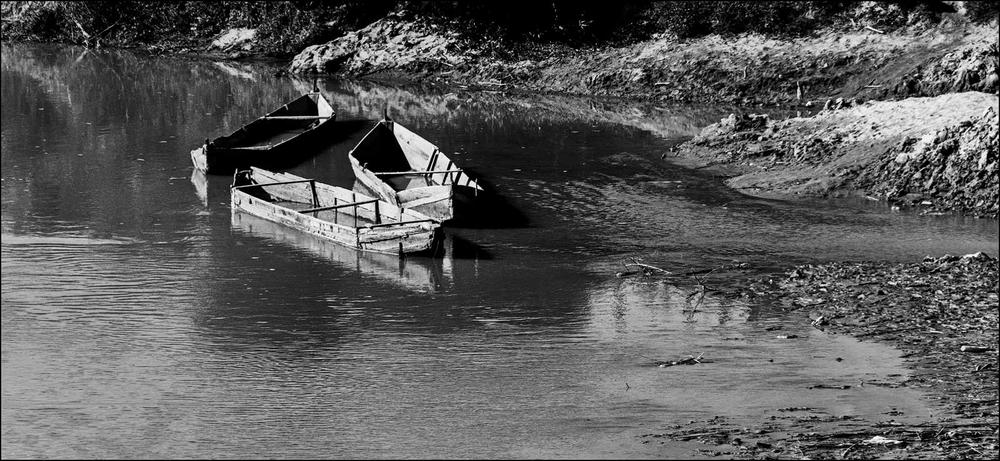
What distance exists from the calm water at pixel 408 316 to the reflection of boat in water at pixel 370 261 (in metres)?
0.06

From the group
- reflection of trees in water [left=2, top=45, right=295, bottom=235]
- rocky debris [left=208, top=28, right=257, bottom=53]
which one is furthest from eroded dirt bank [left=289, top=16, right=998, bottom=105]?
rocky debris [left=208, top=28, right=257, bottom=53]

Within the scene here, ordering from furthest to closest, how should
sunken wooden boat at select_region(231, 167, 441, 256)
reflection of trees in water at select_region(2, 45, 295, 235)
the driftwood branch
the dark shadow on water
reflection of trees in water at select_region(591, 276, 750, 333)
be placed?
1. reflection of trees in water at select_region(2, 45, 295, 235)
2. the dark shadow on water
3. sunken wooden boat at select_region(231, 167, 441, 256)
4. reflection of trees in water at select_region(591, 276, 750, 333)
5. the driftwood branch

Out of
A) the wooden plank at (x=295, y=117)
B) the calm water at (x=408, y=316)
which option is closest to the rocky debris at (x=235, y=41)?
the wooden plank at (x=295, y=117)

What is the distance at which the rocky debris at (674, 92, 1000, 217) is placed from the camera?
23797 millimetres

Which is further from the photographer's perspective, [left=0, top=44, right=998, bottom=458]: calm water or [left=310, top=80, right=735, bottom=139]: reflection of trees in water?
[left=310, top=80, right=735, bottom=139]: reflection of trees in water

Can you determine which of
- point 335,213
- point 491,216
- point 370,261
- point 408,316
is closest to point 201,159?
point 335,213

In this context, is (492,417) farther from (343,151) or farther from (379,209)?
(343,151)

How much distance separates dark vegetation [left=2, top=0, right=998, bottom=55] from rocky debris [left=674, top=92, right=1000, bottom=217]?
10.9m

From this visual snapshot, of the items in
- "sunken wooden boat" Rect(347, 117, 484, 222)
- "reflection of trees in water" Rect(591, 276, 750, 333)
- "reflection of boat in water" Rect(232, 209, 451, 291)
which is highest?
"sunken wooden boat" Rect(347, 117, 484, 222)

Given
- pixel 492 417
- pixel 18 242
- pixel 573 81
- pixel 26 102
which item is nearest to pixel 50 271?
pixel 18 242

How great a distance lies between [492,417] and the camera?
44.7ft

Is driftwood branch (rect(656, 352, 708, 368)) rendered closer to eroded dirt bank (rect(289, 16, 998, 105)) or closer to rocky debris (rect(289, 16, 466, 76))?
eroded dirt bank (rect(289, 16, 998, 105))

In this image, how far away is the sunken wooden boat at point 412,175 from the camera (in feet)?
76.1

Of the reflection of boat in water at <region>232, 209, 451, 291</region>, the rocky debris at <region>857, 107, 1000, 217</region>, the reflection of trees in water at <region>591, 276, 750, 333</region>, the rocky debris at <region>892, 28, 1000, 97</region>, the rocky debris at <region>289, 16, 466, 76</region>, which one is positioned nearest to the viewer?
the reflection of trees in water at <region>591, 276, 750, 333</region>
